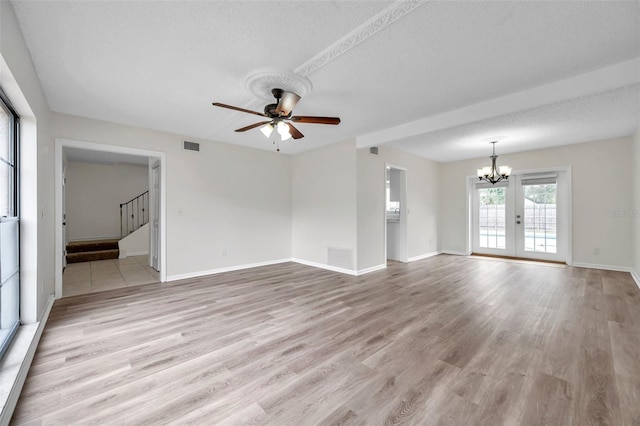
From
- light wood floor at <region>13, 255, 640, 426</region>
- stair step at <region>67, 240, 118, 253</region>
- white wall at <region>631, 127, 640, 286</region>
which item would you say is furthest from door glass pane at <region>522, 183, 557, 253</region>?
stair step at <region>67, 240, 118, 253</region>

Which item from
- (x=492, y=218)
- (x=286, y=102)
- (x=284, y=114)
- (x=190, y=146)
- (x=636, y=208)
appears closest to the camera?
(x=286, y=102)

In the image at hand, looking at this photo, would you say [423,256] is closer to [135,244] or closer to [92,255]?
[135,244]

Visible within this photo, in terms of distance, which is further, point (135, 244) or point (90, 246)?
point (135, 244)

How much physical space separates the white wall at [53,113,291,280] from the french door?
510 cm

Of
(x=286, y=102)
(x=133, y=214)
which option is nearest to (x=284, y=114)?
(x=286, y=102)

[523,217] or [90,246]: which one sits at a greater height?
[523,217]

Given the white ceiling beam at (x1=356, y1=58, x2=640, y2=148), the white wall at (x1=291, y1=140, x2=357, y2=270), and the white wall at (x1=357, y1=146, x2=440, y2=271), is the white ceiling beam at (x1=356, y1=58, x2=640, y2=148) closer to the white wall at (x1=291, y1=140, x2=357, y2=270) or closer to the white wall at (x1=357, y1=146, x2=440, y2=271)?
the white wall at (x1=357, y1=146, x2=440, y2=271)

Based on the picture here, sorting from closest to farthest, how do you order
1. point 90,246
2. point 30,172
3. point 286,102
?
point 30,172 → point 286,102 → point 90,246

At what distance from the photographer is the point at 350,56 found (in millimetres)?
2344

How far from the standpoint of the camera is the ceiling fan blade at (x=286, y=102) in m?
2.65

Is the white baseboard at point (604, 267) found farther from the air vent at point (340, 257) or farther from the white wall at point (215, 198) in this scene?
the white wall at point (215, 198)

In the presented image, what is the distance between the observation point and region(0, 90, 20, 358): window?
6.96ft

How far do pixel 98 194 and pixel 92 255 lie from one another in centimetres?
260

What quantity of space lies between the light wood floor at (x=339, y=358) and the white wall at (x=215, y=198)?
1.12 metres
